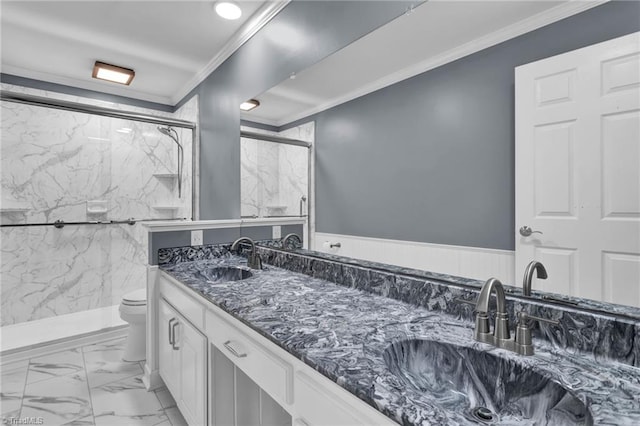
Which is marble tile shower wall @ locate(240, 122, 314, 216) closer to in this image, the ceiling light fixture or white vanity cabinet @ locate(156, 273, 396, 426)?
white vanity cabinet @ locate(156, 273, 396, 426)

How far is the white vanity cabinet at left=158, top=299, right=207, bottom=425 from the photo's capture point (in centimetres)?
139

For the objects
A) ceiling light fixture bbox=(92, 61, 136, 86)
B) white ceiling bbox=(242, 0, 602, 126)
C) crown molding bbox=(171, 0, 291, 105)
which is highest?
crown molding bbox=(171, 0, 291, 105)

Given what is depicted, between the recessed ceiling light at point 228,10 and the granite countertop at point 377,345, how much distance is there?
174 centimetres

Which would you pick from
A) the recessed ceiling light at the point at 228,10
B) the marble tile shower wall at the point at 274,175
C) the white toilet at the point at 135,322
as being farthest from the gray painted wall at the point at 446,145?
the white toilet at the point at 135,322

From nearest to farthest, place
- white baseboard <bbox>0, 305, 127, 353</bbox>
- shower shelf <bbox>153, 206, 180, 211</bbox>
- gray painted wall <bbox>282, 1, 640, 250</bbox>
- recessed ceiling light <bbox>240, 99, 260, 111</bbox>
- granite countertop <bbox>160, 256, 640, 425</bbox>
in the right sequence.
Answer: granite countertop <bbox>160, 256, 640, 425</bbox>, gray painted wall <bbox>282, 1, 640, 250</bbox>, recessed ceiling light <bbox>240, 99, 260, 111</bbox>, white baseboard <bbox>0, 305, 127, 353</bbox>, shower shelf <bbox>153, 206, 180, 211</bbox>

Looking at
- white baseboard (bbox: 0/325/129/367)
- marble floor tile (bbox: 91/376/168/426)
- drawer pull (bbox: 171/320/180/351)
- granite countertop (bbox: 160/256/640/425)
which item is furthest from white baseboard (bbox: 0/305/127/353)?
granite countertop (bbox: 160/256/640/425)

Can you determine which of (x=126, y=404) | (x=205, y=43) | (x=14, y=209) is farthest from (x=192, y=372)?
(x=14, y=209)

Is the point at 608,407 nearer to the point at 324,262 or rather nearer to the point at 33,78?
the point at 324,262

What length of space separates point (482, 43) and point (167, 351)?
2085 mm

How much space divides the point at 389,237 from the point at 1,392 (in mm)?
2576

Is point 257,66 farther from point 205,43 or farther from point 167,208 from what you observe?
point 167,208

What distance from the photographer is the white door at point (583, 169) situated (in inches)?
28.8

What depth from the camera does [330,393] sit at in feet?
2.36

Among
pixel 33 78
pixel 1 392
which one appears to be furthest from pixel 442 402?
pixel 33 78
